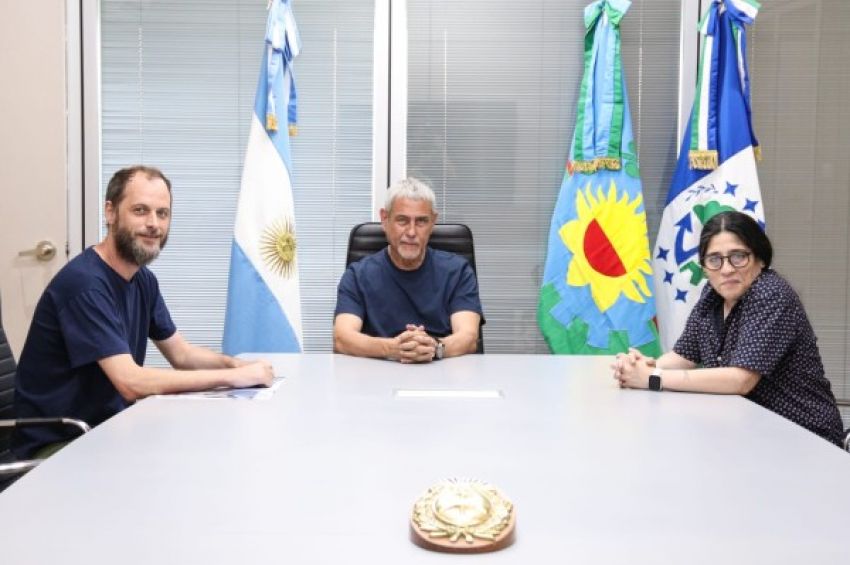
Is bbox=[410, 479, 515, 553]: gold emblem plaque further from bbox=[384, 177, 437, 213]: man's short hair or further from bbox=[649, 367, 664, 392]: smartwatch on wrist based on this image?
bbox=[384, 177, 437, 213]: man's short hair

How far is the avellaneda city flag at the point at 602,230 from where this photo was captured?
4.13m

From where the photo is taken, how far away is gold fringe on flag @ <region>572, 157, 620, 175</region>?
13.5ft

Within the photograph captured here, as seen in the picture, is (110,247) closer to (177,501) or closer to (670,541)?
(177,501)

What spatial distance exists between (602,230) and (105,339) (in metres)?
2.51

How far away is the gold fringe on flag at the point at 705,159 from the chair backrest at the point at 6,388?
115 inches

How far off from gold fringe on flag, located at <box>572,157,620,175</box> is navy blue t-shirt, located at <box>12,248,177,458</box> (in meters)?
2.32

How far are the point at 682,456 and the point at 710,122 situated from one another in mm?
2696

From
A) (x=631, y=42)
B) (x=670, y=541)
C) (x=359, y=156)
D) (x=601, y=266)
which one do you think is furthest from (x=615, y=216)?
(x=670, y=541)

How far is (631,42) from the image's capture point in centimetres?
439

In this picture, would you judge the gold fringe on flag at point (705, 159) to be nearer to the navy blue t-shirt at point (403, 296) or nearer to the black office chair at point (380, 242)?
the black office chair at point (380, 242)

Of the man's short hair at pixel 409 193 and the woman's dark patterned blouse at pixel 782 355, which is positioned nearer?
the woman's dark patterned blouse at pixel 782 355

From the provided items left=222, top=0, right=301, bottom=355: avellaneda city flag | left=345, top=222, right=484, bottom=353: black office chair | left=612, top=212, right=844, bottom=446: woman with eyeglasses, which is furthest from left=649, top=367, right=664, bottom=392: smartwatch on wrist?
left=222, top=0, right=301, bottom=355: avellaneda city flag

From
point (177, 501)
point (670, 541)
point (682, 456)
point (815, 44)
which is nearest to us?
point (670, 541)

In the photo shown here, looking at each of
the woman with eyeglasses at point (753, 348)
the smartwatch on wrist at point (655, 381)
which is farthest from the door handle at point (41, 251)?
the smartwatch on wrist at point (655, 381)
